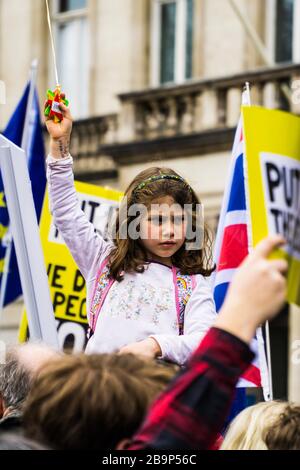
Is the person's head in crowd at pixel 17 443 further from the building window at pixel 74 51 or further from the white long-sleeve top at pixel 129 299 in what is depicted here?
the building window at pixel 74 51

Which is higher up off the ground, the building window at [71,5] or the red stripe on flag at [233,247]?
the building window at [71,5]

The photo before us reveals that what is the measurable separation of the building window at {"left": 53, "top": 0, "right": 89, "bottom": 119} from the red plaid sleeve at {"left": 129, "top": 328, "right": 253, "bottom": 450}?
12858 millimetres

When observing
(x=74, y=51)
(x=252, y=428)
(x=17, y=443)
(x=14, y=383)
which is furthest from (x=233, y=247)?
(x=74, y=51)

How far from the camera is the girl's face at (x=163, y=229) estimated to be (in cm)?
384

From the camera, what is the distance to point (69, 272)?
20.1ft

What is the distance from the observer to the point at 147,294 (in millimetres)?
3820

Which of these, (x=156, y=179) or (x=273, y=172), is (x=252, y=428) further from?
(x=273, y=172)

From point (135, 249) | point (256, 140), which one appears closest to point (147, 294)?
point (135, 249)

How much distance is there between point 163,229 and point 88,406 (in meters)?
1.53

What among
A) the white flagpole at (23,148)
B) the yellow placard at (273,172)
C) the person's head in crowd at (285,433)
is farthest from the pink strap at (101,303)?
the white flagpole at (23,148)

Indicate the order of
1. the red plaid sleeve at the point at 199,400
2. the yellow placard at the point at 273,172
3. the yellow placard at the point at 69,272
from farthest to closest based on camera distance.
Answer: the yellow placard at the point at 69,272 < the yellow placard at the point at 273,172 < the red plaid sleeve at the point at 199,400

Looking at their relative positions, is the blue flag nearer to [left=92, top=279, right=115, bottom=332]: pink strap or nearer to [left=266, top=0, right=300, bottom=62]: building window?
[left=92, top=279, right=115, bottom=332]: pink strap

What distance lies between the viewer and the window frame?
1423 cm
